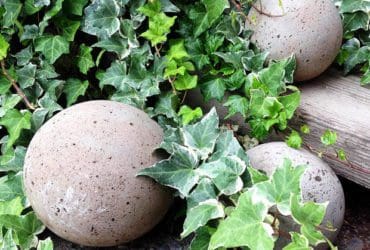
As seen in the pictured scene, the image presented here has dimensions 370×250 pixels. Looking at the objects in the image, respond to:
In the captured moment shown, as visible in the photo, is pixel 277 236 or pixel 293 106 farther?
pixel 293 106

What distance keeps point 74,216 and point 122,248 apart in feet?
1.13

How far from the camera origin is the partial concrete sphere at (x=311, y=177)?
6.94 ft

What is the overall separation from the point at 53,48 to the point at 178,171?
106 centimetres

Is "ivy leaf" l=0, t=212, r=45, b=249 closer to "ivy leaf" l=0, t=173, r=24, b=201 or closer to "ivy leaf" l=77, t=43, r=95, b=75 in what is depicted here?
"ivy leaf" l=0, t=173, r=24, b=201

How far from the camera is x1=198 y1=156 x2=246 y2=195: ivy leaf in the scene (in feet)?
6.71

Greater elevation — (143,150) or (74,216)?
(143,150)

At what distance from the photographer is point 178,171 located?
85.7 inches

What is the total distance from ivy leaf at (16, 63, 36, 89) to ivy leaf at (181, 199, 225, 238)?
1.22 meters

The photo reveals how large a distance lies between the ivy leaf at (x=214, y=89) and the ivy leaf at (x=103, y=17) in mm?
528

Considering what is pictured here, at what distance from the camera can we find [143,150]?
218 cm

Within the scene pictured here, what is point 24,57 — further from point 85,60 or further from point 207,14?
point 207,14

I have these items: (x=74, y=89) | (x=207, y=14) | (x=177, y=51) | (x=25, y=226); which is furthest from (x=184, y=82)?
(x=25, y=226)

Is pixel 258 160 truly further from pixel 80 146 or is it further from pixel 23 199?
pixel 23 199

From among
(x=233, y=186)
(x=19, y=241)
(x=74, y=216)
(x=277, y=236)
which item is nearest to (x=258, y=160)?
(x=233, y=186)
